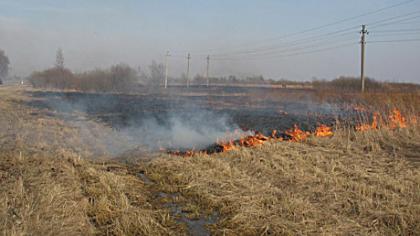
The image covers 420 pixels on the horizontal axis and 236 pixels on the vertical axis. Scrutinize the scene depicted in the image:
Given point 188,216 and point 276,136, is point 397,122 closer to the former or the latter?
point 276,136

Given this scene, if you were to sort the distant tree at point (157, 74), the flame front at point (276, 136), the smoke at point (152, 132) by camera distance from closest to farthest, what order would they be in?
→ the flame front at point (276, 136) < the smoke at point (152, 132) < the distant tree at point (157, 74)

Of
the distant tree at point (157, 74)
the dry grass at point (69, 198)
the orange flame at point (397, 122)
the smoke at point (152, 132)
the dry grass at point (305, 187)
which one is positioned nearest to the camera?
the dry grass at point (69, 198)

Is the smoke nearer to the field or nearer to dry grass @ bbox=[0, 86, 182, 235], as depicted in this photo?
the field

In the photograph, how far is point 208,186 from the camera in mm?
6230

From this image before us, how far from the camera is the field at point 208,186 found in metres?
4.50

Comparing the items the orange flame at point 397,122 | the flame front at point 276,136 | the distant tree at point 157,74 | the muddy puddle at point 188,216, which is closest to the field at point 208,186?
the muddy puddle at point 188,216

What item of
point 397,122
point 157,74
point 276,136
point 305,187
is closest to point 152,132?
point 276,136

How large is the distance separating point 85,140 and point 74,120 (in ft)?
15.1

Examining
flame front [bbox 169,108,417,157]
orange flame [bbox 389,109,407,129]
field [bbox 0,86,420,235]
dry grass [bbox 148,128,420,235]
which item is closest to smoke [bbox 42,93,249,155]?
field [bbox 0,86,420,235]

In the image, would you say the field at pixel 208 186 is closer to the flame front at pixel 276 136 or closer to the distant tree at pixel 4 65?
the flame front at pixel 276 136

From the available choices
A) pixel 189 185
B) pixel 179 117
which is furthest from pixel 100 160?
pixel 179 117

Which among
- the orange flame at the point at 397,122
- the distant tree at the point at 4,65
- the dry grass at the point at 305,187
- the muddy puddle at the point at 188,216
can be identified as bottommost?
the muddy puddle at the point at 188,216

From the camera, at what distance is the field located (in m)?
4.50

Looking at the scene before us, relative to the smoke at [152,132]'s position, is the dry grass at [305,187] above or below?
below
